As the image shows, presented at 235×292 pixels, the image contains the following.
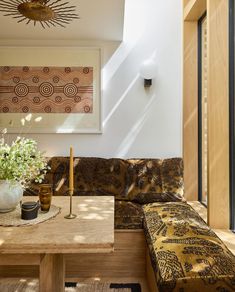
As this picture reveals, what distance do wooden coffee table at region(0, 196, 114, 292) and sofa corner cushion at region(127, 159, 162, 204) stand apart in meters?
1.19

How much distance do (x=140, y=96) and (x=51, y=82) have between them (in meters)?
1.07

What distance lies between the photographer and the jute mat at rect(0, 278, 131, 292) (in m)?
2.08

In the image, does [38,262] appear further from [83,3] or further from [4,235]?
[83,3]

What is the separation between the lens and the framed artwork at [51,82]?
10.2 feet

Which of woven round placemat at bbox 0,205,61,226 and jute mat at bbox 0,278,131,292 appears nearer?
woven round placemat at bbox 0,205,61,226

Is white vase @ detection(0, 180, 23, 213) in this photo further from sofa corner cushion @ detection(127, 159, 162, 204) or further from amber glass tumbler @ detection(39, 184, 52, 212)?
sofa corner cushion @ detection(127, 159, 162, 204)

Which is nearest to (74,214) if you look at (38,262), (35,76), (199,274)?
(38,262)

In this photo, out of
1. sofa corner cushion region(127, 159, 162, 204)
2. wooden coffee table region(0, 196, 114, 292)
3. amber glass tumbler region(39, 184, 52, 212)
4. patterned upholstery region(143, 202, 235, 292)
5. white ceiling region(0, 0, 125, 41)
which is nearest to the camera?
wooden coffee table region(0, 196, 114, 292)

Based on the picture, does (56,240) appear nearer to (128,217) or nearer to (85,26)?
(128,217)

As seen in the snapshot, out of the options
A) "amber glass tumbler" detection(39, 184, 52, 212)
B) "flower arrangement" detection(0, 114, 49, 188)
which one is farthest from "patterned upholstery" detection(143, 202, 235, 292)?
"flower arrangement" detection(0, 114, 49, 188)

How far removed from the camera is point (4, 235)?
1208mm

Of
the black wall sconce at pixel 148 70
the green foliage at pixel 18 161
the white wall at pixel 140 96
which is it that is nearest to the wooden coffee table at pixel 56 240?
the green foliage at pixel 18 161

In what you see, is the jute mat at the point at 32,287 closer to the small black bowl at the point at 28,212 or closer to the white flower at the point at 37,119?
the small black bowl at the point at 28,212

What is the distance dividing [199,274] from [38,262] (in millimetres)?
786
